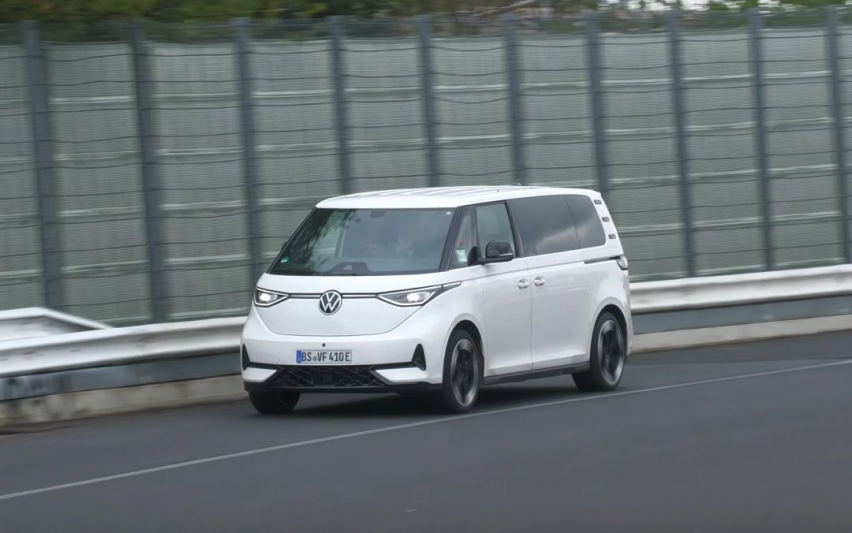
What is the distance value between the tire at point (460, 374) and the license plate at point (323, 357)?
0.80 meters

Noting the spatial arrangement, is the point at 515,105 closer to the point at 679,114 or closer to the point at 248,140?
the point at 679,114

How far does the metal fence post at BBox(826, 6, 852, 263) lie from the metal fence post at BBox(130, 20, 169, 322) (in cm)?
932

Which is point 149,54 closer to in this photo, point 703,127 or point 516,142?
point 516,142

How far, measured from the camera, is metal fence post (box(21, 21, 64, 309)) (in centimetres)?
1370

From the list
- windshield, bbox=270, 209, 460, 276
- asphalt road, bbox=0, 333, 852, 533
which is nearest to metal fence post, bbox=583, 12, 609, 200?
asphalt road, bbox=0, 333, 852, 533

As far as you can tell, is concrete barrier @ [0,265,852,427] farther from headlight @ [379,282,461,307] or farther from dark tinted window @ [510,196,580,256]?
dark tinted window @ [510,196,580,256]

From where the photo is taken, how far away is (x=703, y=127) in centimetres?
1878

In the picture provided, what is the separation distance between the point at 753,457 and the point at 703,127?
929 centimetres

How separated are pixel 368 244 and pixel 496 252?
3.50ft

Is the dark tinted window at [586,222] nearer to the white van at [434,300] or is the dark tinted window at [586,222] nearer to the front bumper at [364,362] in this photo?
the white van at [434,300]

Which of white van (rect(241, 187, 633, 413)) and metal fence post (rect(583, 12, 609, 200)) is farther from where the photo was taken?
metal fence post (rect(583, 12, 609, 200))

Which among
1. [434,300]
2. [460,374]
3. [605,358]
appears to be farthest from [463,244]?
[605,358]

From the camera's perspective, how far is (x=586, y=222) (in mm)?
14664

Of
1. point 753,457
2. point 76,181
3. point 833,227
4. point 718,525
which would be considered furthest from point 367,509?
point 833,227
